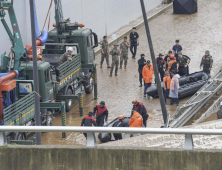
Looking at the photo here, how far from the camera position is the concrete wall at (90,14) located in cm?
2072

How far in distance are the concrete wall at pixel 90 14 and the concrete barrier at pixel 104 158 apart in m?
14.5

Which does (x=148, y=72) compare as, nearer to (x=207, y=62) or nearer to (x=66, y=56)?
(x=207, y=62)

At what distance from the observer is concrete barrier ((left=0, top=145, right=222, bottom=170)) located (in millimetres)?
5148

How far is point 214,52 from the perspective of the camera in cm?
2544

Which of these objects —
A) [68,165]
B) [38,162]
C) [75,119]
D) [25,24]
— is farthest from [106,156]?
[25,24]

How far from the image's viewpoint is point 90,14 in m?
27.2

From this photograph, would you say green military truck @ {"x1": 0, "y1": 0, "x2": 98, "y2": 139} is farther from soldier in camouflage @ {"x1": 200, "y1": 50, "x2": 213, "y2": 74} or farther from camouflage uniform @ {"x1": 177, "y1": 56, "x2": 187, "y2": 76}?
soldier in camouflage @ {"x1": 200, "y1": 50, "x2": 213, "y2": 74}

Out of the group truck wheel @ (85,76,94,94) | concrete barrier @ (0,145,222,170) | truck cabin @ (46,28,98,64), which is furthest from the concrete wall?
concrete barrier @ (0,145,222,170)

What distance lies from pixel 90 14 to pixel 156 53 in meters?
5.11

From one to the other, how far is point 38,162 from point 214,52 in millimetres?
21452

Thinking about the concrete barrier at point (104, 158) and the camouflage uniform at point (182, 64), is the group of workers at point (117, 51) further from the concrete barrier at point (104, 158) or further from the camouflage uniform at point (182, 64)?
the concrete barrier at point (104, 158)

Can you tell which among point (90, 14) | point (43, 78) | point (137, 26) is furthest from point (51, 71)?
point (137, 26)

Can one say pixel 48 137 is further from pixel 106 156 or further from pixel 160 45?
pixel 160 45

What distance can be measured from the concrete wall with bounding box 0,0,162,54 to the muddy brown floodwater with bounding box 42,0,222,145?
6.43 feet
